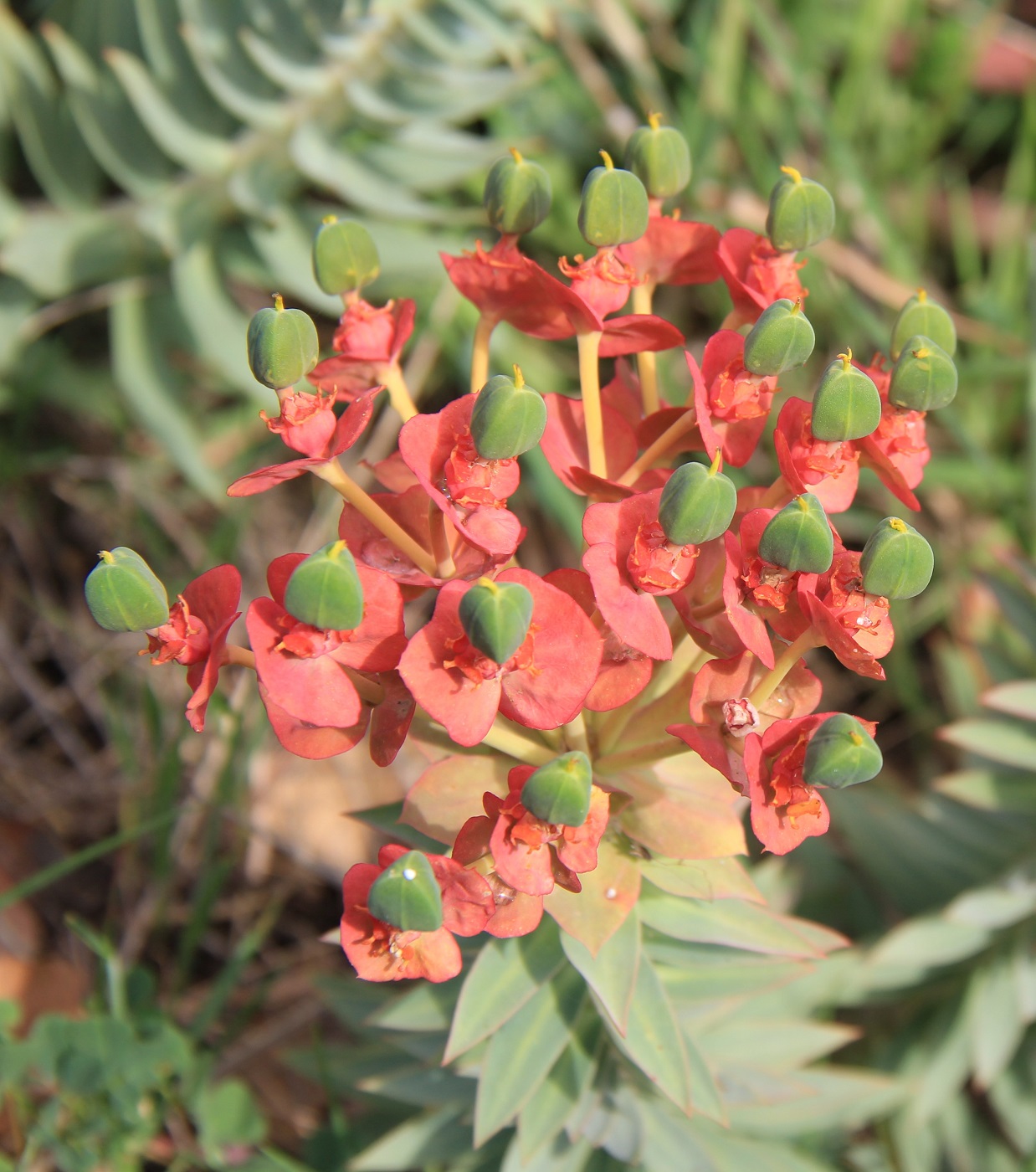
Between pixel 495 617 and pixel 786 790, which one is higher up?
pixel 495 617

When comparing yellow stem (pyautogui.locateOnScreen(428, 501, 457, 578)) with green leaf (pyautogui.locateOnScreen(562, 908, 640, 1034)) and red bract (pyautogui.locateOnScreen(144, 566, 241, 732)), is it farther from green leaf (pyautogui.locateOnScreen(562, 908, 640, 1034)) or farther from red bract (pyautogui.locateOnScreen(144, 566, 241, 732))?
green leaf (pyautogui.locateOnScreen(562, 908, 640, 1034))

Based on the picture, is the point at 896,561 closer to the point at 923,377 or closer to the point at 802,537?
the point at 802,537

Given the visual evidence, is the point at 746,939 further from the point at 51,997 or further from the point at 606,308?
the point at 51,997

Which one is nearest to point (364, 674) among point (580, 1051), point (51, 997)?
point (580, 1051)

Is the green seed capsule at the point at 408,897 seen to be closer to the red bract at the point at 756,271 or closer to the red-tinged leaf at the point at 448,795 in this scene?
the red-tinged leaf at the point at 448,795

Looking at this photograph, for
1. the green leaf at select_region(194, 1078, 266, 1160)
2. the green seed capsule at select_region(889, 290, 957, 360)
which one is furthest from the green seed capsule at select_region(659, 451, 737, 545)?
the green leaf at select_region(194, 1078, 266, 1160)

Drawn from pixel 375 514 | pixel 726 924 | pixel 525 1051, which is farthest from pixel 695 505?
pixel 525 1051
